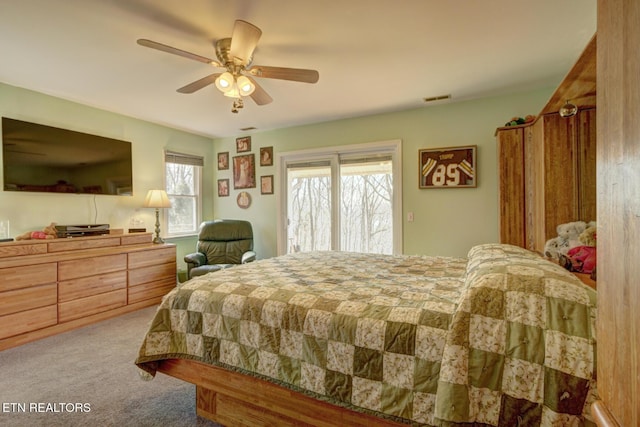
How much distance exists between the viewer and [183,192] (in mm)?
4902

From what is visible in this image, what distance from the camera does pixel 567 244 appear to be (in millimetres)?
1772

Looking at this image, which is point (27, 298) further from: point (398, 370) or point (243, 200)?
point (398, 370)

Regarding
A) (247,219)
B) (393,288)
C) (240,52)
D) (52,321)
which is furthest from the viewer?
(247,219)

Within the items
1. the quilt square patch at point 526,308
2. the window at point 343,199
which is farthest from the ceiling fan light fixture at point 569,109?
the window at point 343,199

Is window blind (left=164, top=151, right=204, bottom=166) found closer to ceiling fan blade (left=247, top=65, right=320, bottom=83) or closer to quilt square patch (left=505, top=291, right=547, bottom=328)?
ceiling fan blade (left=247, top=65, right=320, bottom=83)

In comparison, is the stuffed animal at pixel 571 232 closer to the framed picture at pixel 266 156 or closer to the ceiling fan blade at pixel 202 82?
the ceiling fan blade at pixel 202 82

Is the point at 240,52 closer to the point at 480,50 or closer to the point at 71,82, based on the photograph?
the point at 480,50

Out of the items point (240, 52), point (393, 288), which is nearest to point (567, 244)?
point (393, 288)

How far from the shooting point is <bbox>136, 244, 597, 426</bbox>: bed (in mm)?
1041

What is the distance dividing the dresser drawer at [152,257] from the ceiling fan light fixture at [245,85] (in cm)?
251

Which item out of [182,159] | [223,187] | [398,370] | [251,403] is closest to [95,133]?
[182,159]

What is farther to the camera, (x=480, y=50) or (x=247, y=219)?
(x=247, y=219)

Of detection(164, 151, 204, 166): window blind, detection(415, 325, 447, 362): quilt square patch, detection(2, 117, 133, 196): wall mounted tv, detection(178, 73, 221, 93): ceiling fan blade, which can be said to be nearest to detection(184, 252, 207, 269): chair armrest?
detection(2, 117, 133, 196): wall mounted tv

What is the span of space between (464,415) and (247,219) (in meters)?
4.43
